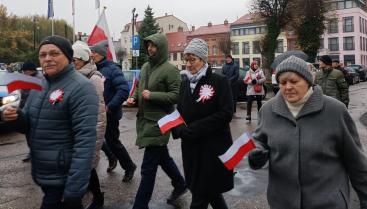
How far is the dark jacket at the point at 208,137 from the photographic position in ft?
12.0

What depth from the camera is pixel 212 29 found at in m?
88.4

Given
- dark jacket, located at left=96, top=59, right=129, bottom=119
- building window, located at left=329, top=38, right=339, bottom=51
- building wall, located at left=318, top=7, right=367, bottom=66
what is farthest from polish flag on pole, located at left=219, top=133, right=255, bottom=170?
building window, located at left=329, top=38, right=339, bottom=51

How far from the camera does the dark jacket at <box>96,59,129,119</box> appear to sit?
5.50 metres

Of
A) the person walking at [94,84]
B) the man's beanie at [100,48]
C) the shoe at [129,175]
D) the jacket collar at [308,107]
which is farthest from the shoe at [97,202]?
the jacket collar at [308,107]

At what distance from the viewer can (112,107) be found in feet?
18.0

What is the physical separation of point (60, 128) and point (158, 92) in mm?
1837

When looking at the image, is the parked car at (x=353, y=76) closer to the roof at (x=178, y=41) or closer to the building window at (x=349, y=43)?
the building window at (x=349, y=43)

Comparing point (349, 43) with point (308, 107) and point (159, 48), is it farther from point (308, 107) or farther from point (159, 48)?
point (308, 107)

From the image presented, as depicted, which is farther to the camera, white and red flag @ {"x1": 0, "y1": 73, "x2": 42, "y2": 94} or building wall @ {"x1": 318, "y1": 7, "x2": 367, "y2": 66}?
building wall @ {"x1": 318, "y1": 7, "x2": 367, "y2": 66}

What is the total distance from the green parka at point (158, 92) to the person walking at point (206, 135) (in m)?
0.79

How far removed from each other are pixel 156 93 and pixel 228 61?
8.66m

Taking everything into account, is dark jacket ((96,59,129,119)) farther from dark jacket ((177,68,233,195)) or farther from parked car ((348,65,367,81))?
parked car ((348,65,367,81))

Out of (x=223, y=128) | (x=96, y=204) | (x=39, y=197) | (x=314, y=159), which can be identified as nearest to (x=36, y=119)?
(x=223, y=128)

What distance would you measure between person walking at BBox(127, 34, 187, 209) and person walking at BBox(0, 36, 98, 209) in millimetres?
1568
